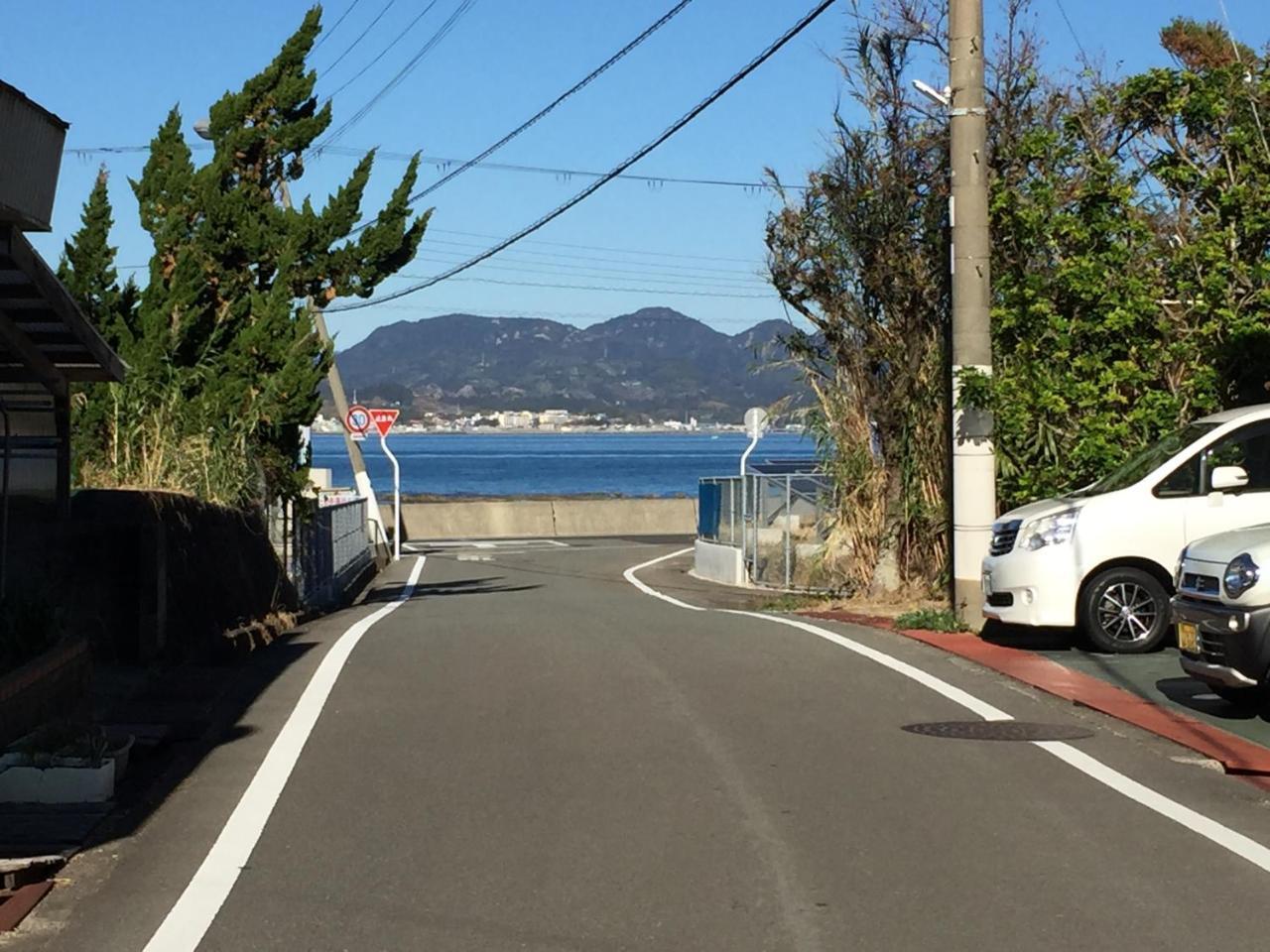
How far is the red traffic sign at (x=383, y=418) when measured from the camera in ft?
136

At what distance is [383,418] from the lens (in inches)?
1660

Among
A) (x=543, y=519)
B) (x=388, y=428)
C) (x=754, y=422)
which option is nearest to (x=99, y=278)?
(x=754, y=422)

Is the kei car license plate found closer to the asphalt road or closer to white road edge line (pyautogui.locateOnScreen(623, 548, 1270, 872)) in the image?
the asphalt road

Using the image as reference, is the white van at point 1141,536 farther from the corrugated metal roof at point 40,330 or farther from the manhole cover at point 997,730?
the corrugated metal roof at point 40,330

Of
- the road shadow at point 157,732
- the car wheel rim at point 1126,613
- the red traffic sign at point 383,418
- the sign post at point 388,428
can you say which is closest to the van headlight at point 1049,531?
the car wheel rim at point 1126,613

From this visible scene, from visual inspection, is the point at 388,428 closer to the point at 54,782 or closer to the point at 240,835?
the point at 54,782

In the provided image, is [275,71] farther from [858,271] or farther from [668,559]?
[668,559]

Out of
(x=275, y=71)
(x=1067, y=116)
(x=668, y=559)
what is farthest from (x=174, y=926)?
(x=668, y=559)

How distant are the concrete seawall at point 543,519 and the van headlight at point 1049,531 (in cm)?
3579

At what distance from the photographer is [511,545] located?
151 ft

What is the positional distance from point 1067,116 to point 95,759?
42.6ft

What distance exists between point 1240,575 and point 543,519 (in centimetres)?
4200

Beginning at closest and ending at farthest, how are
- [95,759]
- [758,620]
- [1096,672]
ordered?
[95,759]
[1096,672]
[758,620]

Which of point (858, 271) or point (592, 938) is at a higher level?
point (858, 271)
